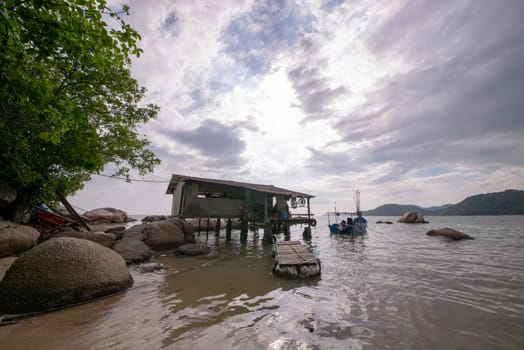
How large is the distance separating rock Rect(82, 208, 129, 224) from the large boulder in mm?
33378

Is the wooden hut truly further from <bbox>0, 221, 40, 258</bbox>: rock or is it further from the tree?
<bbox>0, 221, 40, 258</bbox>: rock

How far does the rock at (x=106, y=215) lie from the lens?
33150 mm

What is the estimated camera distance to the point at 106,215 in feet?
116

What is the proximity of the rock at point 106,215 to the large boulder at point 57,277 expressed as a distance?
33378mm

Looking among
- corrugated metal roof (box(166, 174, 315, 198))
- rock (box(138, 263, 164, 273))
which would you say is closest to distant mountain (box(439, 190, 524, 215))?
corrugated metal roof (box(166, 174, 315, 198))

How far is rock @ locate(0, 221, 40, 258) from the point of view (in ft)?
28.4

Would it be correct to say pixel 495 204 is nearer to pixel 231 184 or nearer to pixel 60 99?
pixel 231 184

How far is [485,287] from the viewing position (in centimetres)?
691

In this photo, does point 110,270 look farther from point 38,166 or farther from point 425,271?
point 425,271

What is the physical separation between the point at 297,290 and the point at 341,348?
304 centimetres

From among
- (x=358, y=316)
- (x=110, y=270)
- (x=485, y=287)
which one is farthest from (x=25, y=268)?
(x=485, y=287)

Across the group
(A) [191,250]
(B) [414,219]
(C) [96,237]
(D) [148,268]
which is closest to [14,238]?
(C) [96,237]

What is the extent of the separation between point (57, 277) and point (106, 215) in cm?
3687

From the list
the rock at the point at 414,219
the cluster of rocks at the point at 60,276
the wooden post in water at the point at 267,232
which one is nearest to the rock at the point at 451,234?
the wooden post in water at the point at 267,232
